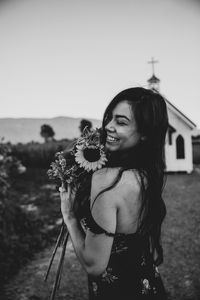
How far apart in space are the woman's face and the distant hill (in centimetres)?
8625

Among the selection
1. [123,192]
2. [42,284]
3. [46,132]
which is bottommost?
[42,284]

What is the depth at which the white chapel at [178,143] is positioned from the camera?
64.8ft

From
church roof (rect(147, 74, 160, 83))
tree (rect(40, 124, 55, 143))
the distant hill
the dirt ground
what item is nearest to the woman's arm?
the dirt ground

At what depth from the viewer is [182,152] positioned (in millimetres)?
20016

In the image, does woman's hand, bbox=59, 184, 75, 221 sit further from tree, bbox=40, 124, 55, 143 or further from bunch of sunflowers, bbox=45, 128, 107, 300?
tree, bbox=40, 124, 55, 143

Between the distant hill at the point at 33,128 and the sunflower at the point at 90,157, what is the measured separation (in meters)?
85.9

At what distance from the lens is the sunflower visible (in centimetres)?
203

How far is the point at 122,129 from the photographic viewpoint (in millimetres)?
1763

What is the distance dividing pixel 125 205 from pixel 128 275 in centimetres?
57

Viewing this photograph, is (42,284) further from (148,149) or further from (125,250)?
(148,149)

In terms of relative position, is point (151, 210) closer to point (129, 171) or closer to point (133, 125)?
point (129, 171)

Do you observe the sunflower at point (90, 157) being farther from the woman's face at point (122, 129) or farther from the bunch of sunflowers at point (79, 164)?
the woman's face at point (122, 129)

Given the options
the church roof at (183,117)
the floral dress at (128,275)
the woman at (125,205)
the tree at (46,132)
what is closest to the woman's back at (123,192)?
the woman at (125,205)

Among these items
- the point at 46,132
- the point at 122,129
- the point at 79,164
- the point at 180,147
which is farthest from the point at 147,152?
the point at 46,132
